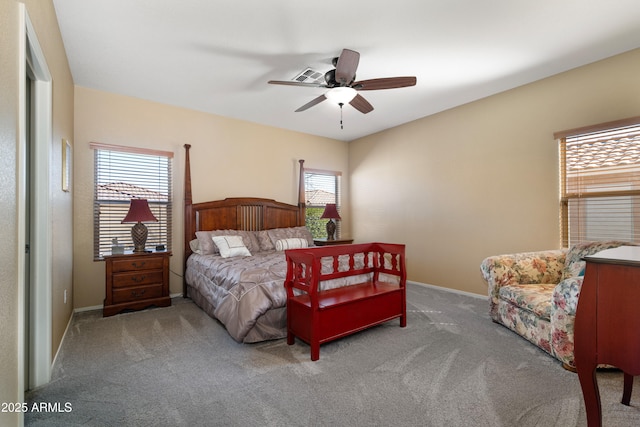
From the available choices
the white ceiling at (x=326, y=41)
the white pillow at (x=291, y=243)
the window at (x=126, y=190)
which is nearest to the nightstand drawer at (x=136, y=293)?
the window at (x=126, y=190)

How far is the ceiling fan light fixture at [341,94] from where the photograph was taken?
2.86 meters

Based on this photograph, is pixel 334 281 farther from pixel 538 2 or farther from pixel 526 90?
pixel 526 90

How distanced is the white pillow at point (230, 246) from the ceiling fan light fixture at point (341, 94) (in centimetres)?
220

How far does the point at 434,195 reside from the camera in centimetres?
466

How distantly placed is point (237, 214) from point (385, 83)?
299cm

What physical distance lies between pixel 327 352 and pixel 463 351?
3.81ft

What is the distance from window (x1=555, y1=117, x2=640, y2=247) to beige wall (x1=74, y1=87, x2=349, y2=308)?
148 inches

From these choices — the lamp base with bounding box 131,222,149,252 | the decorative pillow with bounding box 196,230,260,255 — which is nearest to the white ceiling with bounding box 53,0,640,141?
the lamp base with bounding box 131,222,149,252

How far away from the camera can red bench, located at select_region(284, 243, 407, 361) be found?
2.39 m

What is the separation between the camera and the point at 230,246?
389 cm

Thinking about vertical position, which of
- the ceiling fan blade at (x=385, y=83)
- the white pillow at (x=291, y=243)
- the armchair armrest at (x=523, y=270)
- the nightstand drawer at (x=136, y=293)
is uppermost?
the ceiling fan blade at (x=385, y=83)

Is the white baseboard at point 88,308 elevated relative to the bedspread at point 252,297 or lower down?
lower down

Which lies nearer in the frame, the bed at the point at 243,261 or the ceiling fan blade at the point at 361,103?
the bed at the point at 243,261

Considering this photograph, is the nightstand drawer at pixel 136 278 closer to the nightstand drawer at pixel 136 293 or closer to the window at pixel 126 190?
the nightstand drawer at pixel 136 293
